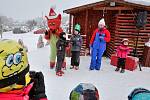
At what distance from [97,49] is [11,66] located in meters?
6.25

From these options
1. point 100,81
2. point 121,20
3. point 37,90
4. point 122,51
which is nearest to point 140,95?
point 37,90

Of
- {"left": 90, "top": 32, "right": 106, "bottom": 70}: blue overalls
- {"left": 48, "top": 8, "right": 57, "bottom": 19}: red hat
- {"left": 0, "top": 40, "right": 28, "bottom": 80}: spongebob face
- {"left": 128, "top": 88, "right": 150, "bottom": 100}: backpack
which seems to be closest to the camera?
{"left": 0, "top": 40, "right": 28, "bottom": 80}: spongebob face

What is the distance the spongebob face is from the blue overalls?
234 inches

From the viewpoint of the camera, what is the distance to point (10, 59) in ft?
7.95

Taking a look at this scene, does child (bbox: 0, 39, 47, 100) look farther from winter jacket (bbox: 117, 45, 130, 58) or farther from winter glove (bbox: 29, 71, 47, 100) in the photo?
winter jacket (bbox: 117, 45, 130, 58)

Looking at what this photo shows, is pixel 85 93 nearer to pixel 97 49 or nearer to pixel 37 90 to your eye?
pixel 37 90

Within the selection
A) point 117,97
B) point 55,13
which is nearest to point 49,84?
point 117,97

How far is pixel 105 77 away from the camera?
8.03 m

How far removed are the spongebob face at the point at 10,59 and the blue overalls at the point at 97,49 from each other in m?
5.95

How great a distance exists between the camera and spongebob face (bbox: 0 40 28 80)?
7.85 feet

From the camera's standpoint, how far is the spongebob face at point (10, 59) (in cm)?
239

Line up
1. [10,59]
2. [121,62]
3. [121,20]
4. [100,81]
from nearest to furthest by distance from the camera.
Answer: [10,59] → [100,81] → [121,62] → [121,20]

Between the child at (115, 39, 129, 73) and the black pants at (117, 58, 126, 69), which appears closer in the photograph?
the child at (115, 39, 129, 73)

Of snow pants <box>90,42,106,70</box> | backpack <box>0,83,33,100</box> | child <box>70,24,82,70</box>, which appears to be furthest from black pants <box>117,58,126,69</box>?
backpack <box>0,83,33,100</box>
